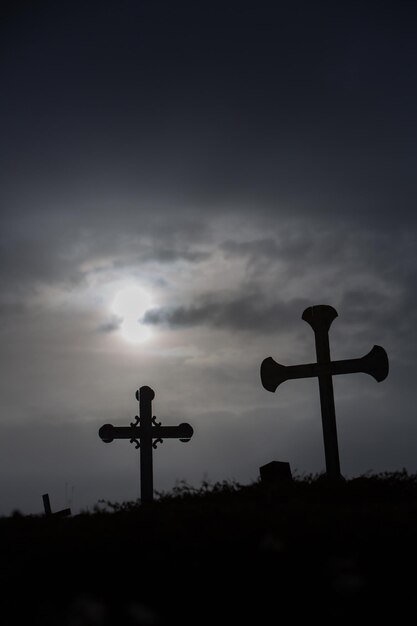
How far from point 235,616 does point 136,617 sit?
80 centimetres

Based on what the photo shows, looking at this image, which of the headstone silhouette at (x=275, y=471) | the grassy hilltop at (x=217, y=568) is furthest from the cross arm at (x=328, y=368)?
the grassy hilltop at (x=217, y=568)

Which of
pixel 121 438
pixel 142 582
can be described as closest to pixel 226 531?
pixel 142 582

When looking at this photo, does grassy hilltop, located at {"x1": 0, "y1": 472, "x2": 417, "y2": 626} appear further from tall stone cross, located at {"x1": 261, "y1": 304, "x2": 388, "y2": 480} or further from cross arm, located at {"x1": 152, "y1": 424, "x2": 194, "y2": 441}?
cross arm, located at {"x1": 152, "y1": 424, "x2": 194, "y2": 441}

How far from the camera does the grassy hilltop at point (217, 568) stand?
218 inches

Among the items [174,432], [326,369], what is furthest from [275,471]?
[174,432]

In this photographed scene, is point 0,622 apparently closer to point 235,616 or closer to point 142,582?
point 142,582

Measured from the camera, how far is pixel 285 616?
5.43 meters

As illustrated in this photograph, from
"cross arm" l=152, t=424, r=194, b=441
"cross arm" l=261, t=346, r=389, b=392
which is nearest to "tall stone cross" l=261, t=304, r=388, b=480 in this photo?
"cross arm" l=261, t=346, r=389, b=392

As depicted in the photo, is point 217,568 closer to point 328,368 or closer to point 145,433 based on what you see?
point 328,368

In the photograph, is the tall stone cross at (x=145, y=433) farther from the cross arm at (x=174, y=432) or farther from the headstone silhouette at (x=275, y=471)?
the headstone silhouette at (x=275, y=471)

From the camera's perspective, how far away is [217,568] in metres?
6.37

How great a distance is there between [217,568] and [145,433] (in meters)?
12.8

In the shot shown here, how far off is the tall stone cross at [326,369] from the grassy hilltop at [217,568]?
5.66 metres

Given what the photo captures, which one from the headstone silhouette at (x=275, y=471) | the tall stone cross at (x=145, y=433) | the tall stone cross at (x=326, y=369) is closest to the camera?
the headstone silhouette at (x=275, y=471)
